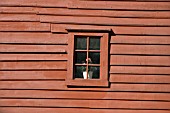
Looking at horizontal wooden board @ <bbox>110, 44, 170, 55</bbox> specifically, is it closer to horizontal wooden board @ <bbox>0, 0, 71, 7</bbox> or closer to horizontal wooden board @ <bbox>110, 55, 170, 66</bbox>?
horizontal wooden board @ <bbox>110, 55, 170, 66</bbox>

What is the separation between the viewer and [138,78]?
552 centimetres

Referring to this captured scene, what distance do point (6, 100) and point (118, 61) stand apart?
2147 millimetres

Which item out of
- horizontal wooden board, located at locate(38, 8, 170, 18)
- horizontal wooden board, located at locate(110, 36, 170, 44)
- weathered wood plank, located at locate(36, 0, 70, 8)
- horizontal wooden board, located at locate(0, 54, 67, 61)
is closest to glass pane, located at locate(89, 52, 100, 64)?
horizontal wooden board, located at locate(110, 36, 170, 44)

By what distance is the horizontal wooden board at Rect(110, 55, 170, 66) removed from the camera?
5.53 meters

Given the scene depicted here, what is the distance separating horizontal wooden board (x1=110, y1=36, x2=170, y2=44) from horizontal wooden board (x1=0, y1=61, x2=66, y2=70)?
105cm

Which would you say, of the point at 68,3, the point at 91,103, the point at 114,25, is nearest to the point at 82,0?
the point at 68,3

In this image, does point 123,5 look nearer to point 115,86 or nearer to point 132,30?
point 132,30

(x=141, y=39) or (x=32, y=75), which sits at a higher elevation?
(x=141, y=39)

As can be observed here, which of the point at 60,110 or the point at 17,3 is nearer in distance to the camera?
the point at 60,110

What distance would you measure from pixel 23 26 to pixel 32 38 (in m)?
0.28

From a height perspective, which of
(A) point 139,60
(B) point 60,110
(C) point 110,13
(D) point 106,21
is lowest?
(B) point 60,110

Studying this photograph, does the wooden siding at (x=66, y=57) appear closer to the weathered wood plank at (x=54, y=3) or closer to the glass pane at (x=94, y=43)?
the weathered wood plank at (x=54, y=3)

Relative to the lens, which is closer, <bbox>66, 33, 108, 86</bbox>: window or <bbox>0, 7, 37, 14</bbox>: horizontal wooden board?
<bbox>66, 33, 108, 86</bbox>: window

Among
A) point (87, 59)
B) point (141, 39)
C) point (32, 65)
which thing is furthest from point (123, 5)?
point (32, 65)
